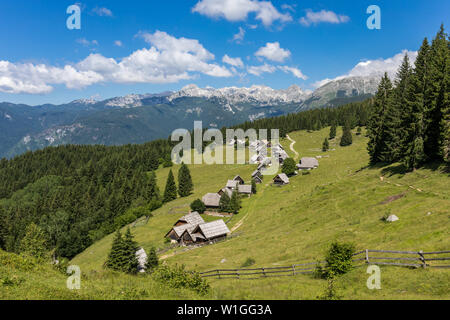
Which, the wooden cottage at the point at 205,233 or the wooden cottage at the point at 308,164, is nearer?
Answer: the wooden cottage at the point at 205,233

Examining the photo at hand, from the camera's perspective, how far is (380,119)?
61.6 m

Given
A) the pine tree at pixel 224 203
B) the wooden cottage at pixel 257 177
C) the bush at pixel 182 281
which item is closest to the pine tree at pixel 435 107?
the bush at pixel 182 281

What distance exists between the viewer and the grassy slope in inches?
704

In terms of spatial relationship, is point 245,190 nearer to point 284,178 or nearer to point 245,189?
point 245,189

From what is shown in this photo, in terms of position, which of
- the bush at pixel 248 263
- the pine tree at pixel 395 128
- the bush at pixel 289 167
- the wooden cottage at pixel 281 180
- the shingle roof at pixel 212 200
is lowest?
the shingle roof at pixel 212 200

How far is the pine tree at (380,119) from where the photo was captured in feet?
199

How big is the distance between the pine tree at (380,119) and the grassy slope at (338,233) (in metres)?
7.33

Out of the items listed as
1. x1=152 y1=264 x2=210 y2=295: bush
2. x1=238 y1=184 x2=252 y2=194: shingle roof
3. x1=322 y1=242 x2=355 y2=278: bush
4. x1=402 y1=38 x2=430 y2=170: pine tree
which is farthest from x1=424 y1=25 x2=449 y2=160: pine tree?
x1=238 y1=184 x2=252 y2=194: shingle roof

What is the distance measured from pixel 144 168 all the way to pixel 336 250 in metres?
144

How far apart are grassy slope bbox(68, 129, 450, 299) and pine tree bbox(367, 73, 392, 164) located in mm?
7326

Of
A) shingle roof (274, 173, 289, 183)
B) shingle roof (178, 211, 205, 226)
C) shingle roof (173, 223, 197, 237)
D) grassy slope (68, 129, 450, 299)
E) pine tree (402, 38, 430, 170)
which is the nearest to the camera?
grassy slope (68, 129, 450, 299)

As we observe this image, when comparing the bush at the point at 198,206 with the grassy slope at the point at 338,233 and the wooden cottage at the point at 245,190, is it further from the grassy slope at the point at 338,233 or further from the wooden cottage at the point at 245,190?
the wooden cottage at the point at 245,190

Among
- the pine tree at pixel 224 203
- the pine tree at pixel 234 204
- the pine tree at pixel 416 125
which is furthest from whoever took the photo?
the pine tree at pixel 224 203

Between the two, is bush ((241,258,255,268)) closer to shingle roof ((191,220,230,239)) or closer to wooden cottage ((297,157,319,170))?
shingle roof ((191,220,230,239))
